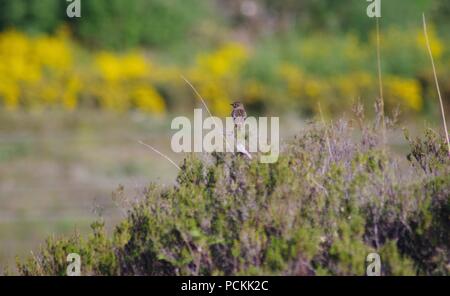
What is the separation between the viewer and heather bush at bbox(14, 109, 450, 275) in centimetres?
335

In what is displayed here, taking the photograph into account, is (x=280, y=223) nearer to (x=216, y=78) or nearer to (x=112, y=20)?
(x=216, y=78)

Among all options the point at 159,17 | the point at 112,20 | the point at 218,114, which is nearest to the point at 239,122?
the point at 218,114

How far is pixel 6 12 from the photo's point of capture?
1767 cm

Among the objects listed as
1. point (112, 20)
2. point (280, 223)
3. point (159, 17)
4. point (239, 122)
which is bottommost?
point (280, 223)

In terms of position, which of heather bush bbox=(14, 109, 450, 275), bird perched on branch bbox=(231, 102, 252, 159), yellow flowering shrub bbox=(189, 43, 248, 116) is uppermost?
yellow flowering shrub bbox=(189, 43, 248, 116)

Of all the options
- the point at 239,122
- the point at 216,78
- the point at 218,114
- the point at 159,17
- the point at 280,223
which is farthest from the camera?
the point at 159,17

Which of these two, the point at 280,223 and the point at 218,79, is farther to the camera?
the point at 218,79

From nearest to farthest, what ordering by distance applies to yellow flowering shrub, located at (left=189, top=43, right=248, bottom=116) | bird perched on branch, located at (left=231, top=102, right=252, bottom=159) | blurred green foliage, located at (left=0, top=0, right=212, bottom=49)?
bird perched on branch, located at (left=231, top=102, right=252, bottom=159) < yellow flowering shrub, located at (left=189, top=43, right=248, bottom=116) < blurred green foliage, located at (left=0, top=0, right=212, bottom=49)

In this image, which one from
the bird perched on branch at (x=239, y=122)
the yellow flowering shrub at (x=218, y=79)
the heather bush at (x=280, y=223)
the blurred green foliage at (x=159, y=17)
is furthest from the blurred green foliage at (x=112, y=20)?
the heather bush at (x=280, y=223)

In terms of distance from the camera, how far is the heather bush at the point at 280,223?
3.35 metres

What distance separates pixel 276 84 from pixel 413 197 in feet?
40.8

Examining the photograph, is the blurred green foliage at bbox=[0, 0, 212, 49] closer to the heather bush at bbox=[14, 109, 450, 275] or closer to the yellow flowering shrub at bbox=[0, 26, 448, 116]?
the yellow flowering shrub at bbox=[0, 26, 448, 116]

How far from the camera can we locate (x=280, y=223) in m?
3.38

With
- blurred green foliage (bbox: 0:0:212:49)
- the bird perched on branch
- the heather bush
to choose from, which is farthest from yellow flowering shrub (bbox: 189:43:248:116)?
the heather bush
